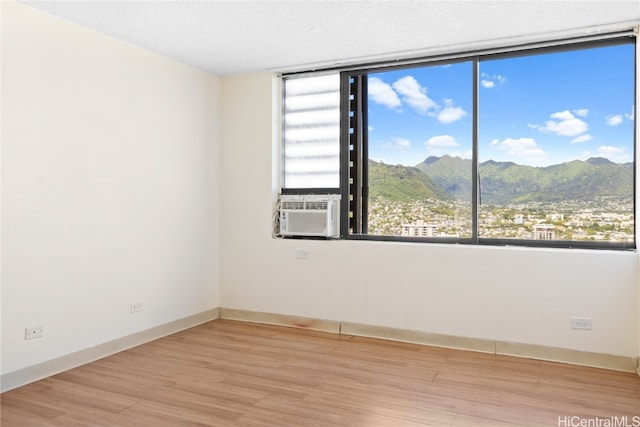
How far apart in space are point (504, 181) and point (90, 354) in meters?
3.54

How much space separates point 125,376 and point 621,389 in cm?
326

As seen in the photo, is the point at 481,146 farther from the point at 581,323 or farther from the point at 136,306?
the point at 136,306

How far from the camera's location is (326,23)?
3.43 meters

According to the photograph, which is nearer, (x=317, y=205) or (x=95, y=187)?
(x=95, y=187)

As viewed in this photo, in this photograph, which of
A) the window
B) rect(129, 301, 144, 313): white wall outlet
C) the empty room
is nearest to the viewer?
the empty room

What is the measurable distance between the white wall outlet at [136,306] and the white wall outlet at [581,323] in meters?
3.43

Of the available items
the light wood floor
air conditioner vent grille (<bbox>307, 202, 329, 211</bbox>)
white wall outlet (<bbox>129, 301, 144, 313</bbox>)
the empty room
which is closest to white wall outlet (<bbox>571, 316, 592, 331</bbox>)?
the empty room

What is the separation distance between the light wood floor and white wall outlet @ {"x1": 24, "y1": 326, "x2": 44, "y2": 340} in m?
0.31

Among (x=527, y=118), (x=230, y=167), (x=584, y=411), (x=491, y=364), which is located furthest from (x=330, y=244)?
(x=584, y=411)

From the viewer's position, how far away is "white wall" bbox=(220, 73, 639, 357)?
3451 millimetres
